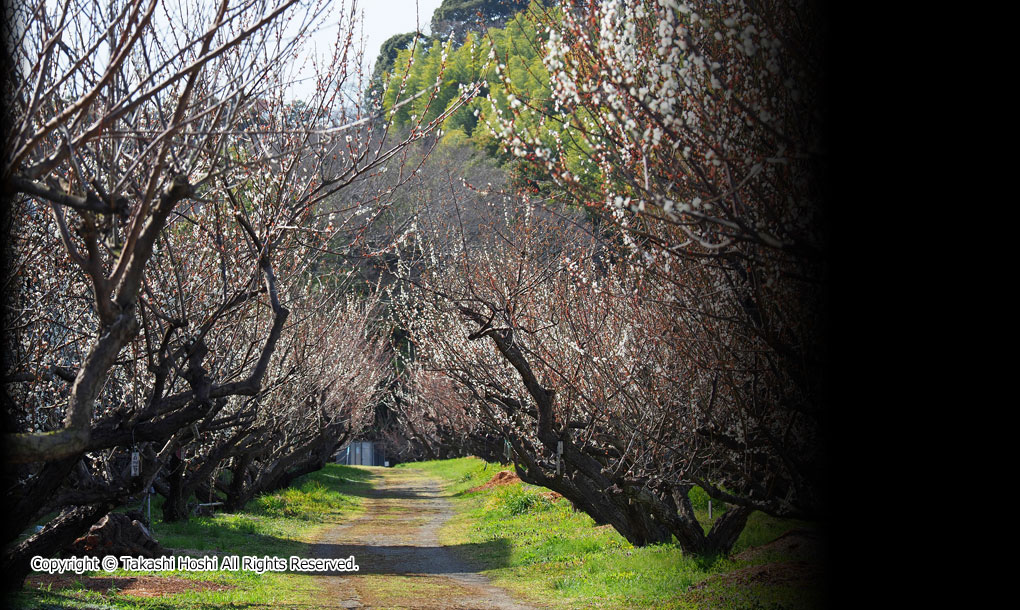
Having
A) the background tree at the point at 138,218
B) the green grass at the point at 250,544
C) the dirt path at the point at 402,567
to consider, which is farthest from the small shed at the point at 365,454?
the background tree at the point at 138,218

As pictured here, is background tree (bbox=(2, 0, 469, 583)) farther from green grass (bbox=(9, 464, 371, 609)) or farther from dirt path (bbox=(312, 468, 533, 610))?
dirt path (bbox=(312, 468, 533, 610))

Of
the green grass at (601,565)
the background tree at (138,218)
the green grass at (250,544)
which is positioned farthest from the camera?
the green grass at (250,544)

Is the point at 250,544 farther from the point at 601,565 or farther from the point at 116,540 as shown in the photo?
the point at 601,565

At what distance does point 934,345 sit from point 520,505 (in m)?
20.3

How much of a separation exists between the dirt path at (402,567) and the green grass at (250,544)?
50 cm

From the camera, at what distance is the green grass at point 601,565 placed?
10.4 m

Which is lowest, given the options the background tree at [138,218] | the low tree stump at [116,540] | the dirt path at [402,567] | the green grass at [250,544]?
the dirt path at [402,567]

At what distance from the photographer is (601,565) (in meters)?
14.0

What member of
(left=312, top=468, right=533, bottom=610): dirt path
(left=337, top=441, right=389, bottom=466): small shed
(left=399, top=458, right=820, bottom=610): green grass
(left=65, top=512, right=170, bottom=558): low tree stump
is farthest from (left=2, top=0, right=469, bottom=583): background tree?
(left=337, top=441, right=389, bottom=466): small shed

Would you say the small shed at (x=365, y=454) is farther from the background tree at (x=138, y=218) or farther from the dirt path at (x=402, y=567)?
the background tree at (x=138, y=218)

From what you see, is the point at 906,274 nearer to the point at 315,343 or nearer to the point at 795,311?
the point at 795,311

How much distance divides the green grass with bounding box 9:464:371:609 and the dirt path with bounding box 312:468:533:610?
501mm

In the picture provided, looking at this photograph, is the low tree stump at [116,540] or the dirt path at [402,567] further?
the low tree stump at [116,540]

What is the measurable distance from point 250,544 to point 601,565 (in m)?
7.96
